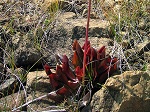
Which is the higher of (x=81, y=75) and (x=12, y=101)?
(x=81, y=75)

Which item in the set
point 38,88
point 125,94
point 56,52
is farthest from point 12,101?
point 125,94

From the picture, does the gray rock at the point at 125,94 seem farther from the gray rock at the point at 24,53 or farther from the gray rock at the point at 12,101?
the gray rock at the point at 24,53

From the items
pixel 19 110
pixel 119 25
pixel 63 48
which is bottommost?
pixel 19 110

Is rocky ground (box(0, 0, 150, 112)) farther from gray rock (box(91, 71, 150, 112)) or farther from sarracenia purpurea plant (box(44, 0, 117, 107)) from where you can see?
sarracenia purpurea plant (box(44, 0, 117, 107))

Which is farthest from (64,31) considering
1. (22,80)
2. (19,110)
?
(19,110)

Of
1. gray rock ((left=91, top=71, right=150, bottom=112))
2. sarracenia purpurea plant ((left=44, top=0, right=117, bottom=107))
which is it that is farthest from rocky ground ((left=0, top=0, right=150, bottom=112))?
sarracenia purpurea plant ((left=44, top=0, right=117, bottom=107))

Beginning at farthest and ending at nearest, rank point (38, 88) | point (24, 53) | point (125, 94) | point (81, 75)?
point (24, 53) → point (38, 88) → point (81, 75) → point (125, 94)

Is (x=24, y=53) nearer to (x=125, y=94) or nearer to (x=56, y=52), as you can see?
(x=56, y=52)

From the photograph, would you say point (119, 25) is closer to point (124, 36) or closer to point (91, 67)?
point (124, 36)
